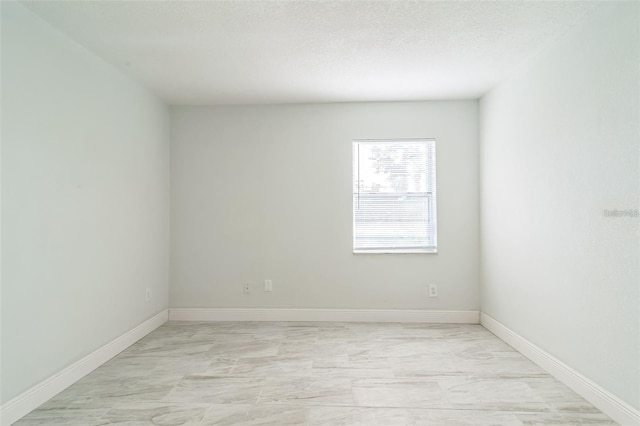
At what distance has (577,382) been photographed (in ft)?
8.89

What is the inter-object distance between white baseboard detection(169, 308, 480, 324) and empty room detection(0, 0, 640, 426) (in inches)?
1.0

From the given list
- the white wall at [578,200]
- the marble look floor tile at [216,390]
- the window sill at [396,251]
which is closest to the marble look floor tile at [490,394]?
the white wall at [578,200]

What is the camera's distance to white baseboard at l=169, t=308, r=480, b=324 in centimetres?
450

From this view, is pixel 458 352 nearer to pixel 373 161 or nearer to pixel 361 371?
pixel 361 371

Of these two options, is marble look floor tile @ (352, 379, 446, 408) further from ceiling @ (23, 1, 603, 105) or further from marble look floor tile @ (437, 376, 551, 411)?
ceiling @ (23, 1, 603, 105)

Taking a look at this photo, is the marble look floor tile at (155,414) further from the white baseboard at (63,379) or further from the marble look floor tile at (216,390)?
the white baseboard at (63,379)

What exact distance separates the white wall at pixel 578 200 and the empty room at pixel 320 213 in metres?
0.02

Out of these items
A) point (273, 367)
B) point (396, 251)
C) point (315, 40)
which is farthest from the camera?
point (396, 251)

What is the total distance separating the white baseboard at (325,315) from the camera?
450 cm

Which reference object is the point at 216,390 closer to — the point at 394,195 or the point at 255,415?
the point at 255,415

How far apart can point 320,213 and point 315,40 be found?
211 cm

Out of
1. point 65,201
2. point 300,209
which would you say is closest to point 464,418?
point 300,209

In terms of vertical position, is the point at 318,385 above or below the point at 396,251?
below

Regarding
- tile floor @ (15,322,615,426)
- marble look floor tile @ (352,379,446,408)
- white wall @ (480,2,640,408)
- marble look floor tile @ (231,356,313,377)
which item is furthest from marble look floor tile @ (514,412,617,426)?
marble look floor tile @ (231,356,313,377)
